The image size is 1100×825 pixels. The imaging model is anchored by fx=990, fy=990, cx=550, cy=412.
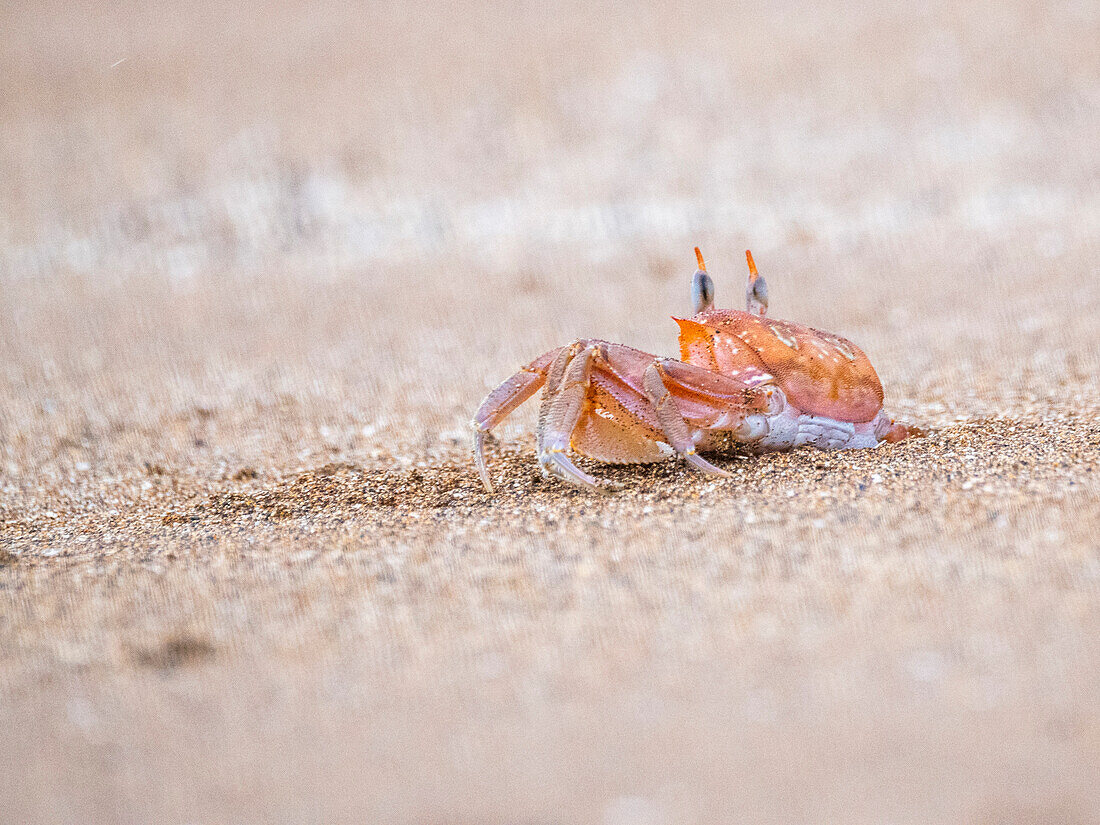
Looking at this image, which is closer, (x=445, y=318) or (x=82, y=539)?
(x=82, y=539)

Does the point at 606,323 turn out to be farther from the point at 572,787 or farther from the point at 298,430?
the point at 572,787

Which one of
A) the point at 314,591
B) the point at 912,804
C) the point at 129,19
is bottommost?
the point at 912,804

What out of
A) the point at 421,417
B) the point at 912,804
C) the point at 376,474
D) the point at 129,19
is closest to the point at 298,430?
the point at 421,417

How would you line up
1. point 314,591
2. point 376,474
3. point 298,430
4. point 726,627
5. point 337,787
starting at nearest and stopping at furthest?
point 337,787 → point 726,627 → point 314,591 → point 376,474 → point 298,430

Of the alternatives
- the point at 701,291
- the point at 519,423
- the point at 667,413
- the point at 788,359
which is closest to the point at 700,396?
the point at 667,413

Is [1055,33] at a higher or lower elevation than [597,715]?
higher

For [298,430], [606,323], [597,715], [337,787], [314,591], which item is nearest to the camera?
[337,787]

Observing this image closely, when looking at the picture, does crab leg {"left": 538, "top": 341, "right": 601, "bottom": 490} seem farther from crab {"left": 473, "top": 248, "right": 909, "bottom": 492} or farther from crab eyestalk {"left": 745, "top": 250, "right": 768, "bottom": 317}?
crab eyestalk {"left": 745, "top": 250, "right": 768, "bottom": 317}
